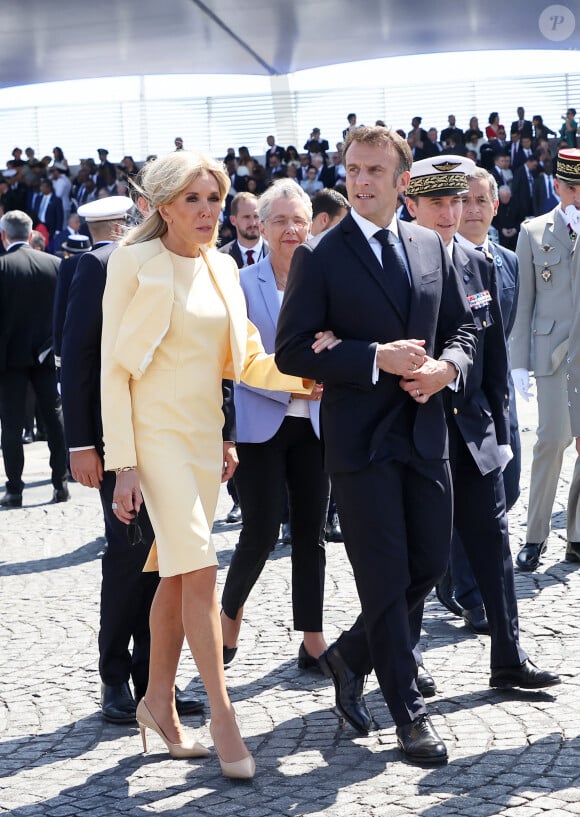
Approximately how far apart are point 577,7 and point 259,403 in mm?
25808

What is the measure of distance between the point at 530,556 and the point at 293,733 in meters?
2.73

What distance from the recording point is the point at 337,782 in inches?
159

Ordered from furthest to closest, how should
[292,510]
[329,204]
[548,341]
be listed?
[329,204], [548,341], [292,510]

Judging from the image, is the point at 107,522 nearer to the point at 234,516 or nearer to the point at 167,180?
the point at 167,180

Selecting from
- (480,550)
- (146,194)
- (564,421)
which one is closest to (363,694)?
(480,550)

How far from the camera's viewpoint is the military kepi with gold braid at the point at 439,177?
545 cm

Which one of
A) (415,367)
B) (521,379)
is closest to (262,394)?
(415,367)

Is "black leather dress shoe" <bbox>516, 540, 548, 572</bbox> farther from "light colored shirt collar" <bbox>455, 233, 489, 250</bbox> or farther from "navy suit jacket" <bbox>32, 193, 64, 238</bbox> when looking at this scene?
"navy suit jacket" <bbox>32, 193, 64, 238</bbox>

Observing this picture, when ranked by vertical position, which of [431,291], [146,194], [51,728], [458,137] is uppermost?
[458,137]

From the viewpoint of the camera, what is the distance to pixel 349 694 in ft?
14.8

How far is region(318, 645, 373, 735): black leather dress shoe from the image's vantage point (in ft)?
14.7

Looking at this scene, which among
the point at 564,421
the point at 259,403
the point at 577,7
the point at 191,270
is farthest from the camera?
the point at 577,7

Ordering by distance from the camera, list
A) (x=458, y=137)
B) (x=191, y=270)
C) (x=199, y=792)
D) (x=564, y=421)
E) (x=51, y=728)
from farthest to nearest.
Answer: (x=458, y=137) < (x=564, y=421) < (x=51, y=728) < (x=191, y=270) < (x=199, y=792)

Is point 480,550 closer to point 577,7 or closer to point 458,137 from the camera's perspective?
point 458,137
